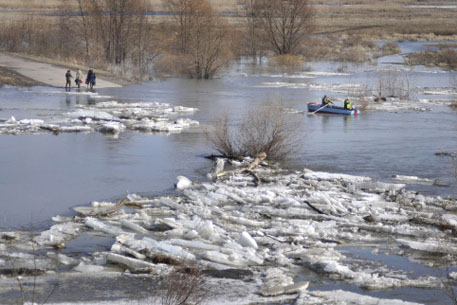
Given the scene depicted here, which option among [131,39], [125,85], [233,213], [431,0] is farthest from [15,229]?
[431,0]

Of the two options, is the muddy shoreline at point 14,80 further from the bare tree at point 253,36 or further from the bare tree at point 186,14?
the bare tree at point 253,36

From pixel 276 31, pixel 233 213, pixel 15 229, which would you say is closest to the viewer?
pixel 15 229

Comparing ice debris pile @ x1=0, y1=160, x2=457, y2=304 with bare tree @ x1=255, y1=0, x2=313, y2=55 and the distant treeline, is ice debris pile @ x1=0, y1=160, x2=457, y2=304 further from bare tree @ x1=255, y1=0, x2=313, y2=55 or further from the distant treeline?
bare tree @ x1=255, y1=0, x2=313, y2=55

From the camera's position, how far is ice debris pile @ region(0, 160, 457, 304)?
37.4 ft

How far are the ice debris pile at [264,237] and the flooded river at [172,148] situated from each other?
2.34 feet

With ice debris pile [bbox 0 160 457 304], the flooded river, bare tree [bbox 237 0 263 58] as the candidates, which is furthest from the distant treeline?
ice debris pile [bbox 0 160 457 304]

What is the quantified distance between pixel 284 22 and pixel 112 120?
1485 inches

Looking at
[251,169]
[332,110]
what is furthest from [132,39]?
[251,169]

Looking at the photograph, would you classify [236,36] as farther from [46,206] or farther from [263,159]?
[46,206]

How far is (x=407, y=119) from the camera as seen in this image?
3141cm

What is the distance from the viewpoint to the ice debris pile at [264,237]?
11414 mm

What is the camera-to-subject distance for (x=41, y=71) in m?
41.9

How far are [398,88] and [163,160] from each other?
21.7 metres

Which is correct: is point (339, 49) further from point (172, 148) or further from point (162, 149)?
point (162, 149)
